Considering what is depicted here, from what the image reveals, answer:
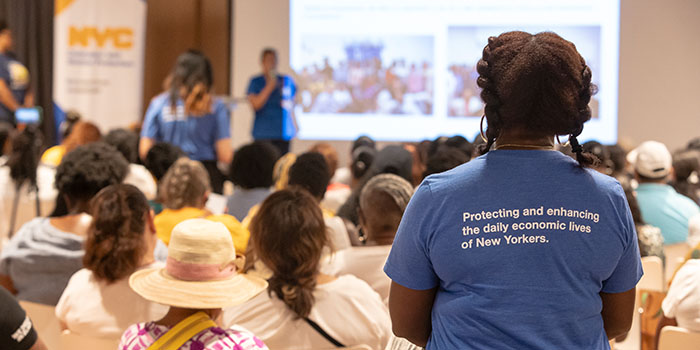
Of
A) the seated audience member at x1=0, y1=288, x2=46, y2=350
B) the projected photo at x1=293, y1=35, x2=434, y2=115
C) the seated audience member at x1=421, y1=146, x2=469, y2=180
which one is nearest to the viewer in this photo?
Answer: the seated audience member at x1=0, y1=288, x2=46, y2=350

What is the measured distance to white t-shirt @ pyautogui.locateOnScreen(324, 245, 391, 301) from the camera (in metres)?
2.72

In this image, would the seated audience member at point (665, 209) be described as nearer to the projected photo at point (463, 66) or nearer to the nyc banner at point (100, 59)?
the projected photo at point (463, 66)

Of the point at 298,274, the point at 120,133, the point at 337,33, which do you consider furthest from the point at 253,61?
the point at 298,274

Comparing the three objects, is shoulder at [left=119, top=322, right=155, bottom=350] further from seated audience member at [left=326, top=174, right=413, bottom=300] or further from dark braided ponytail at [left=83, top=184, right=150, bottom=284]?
seated audience member at [left=326, top=174, right=413, bottom=300]

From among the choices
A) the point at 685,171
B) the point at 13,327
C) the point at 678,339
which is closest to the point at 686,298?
the point at 678,339

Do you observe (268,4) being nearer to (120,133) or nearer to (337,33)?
(337,33)

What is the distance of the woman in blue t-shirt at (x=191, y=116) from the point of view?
16.4 ft

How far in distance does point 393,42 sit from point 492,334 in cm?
726

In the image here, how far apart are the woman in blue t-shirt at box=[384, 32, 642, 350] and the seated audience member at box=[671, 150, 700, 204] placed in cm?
354

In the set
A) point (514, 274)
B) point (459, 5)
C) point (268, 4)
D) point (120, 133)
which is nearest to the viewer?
point (514, 274)

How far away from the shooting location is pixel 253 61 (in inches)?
358

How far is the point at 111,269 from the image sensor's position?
235 cm

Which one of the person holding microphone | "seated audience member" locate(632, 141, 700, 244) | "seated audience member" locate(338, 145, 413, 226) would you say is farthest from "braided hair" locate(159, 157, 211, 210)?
the person holding microphone

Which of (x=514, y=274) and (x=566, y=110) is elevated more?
(x=566, y=110)
